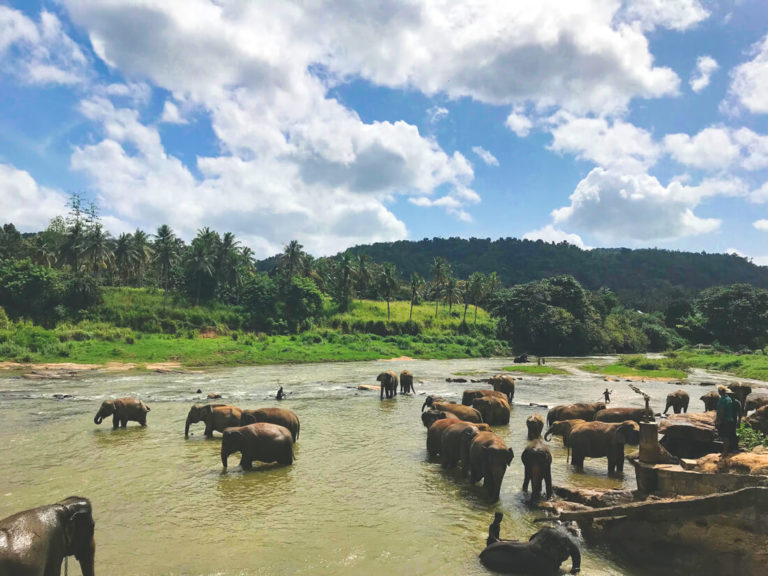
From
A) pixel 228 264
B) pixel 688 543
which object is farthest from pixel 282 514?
pixel 228 264

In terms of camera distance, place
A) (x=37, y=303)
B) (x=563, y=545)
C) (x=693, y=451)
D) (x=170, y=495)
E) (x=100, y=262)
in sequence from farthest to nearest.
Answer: (x=100, y=262) → (x=37, y=303) → (x=693, y=451) → (x=170, y=495) → (x=563, y=545)

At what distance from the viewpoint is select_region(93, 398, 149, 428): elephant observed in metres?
19.6

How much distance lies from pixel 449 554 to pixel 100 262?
90.4 metres

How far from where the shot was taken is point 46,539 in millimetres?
5688

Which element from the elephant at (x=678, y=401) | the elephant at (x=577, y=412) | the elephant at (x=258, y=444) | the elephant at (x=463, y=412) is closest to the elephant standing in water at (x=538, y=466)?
the elephant at (x=463, y=412)

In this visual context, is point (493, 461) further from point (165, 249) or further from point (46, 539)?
point (165, 249)

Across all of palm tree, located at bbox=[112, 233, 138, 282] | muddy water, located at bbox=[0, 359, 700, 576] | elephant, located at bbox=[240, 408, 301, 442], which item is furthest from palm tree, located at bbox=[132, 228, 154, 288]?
elephant, located at bbox=[240, 408, 301, 442]

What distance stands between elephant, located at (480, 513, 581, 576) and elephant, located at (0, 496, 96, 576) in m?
6.02

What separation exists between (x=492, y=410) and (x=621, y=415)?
5.38 metres

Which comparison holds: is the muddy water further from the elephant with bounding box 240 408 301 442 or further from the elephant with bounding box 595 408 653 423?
the elephant with bounding box 595 408 653 423

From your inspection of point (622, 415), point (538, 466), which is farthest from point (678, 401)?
point (538, 466)

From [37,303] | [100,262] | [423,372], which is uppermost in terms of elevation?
[100,262]

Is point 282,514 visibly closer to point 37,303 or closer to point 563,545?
point 563,545

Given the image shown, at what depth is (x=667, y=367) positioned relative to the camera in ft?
179
